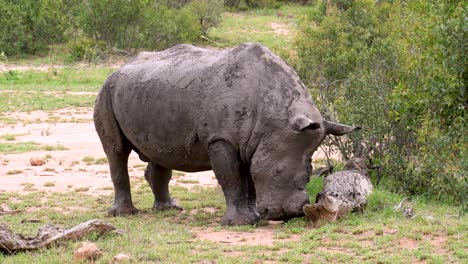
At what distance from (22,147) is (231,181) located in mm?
7315

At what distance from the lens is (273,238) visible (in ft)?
29.2

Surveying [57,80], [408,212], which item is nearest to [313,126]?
[408,212]

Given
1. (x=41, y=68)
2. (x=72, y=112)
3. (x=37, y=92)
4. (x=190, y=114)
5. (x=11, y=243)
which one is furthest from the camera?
(x=41, y=68)

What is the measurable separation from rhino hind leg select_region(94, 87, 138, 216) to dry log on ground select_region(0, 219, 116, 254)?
2011 millimetres

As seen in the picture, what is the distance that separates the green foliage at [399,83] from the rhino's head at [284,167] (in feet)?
3.30

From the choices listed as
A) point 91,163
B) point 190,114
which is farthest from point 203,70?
point 91,163

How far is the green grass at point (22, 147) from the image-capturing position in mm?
15731

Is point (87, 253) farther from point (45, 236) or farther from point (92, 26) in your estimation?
point (92, 26)

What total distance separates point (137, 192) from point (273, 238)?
4.13 meters

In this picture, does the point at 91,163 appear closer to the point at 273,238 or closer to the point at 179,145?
the point at 179,145

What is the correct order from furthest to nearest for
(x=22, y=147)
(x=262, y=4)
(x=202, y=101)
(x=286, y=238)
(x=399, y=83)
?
(x=262, y=4)
(x=22, y=147)
(x=202, y=101)
(x=286, y=238)
(x=399, y=83)

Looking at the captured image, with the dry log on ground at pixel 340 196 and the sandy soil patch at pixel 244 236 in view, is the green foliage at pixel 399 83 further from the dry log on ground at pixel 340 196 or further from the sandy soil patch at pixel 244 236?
the sandy soil patch at pixel 244 236

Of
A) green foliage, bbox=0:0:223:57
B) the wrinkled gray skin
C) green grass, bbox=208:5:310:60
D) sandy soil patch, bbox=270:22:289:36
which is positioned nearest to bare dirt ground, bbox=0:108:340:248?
the wrinkled gray skin

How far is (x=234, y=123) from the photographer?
9.55 meters
